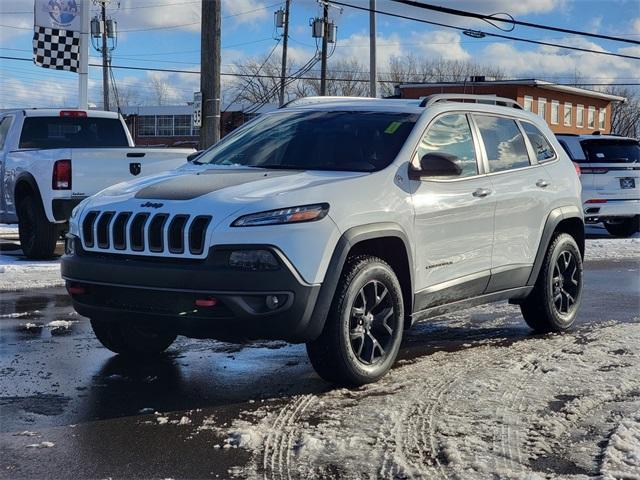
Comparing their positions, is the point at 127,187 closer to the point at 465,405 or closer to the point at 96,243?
the point at 96,243

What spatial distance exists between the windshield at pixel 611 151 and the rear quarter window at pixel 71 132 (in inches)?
330

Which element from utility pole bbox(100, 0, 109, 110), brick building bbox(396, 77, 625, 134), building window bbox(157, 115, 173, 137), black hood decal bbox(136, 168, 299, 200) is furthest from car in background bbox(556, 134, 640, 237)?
building window bbox(157, 115, 173, 137)

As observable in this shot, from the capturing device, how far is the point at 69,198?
1070 centimetres

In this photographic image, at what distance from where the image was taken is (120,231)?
5016mm

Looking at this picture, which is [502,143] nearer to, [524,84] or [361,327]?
[361,327]

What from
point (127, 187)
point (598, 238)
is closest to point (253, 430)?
point (127, 187)

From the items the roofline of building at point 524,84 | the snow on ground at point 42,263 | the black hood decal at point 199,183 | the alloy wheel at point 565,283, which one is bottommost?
the snow on ground at point 42,263

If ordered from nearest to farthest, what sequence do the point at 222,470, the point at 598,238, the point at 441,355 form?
1. the point at 222,470
2. the point at 441,355
3. the point at 598,238

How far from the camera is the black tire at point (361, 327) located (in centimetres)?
498

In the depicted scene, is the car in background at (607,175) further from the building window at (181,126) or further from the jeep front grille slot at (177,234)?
the building window at (181,126)

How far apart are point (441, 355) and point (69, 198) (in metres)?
6.07

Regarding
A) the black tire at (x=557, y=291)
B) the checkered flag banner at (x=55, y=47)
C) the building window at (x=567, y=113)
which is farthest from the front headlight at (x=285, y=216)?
the building window at (x=567, y=113)

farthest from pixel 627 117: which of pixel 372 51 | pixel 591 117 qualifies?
pixel 372 51

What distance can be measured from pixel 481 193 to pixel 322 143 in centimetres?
116
